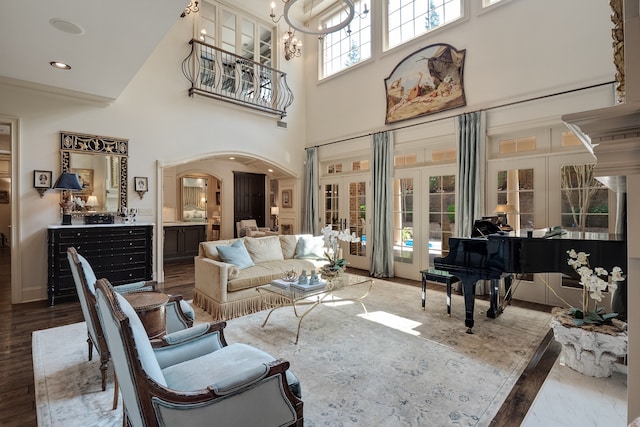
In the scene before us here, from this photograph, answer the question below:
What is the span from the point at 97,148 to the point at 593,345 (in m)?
6.66

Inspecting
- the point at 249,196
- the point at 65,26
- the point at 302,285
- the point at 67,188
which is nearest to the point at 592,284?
the point at 302,285

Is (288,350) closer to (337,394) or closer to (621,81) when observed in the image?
(337,394)

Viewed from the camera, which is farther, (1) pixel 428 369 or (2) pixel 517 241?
(2) pixel 517 241

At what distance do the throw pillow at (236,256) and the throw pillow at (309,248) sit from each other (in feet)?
3.40

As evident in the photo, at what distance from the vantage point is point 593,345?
243 centimetres

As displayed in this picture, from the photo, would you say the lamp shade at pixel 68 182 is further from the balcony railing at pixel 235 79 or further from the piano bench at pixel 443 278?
the piano bench at pixel 443 278

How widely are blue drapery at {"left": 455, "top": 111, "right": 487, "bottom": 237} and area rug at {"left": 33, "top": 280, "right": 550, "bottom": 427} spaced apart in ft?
4.76

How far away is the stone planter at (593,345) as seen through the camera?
2.35 metres

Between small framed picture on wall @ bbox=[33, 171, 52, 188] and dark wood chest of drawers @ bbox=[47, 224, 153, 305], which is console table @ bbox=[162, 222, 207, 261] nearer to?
dark wood chest of drawers @ bbox=[47, 224, 153, 305]

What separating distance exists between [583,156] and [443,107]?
2103mm

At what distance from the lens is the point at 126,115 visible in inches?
212

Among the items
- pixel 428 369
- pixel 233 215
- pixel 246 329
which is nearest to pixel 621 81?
pixel 428 369

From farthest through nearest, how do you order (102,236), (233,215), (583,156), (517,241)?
(233,215)
(102,236)
(583,156)
(517,241)

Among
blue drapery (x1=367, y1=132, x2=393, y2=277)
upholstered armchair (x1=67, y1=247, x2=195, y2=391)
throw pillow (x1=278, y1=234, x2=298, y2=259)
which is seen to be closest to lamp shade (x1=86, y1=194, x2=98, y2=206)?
throw pillow (x1=278, y1=234, x2=298, y2=259)
